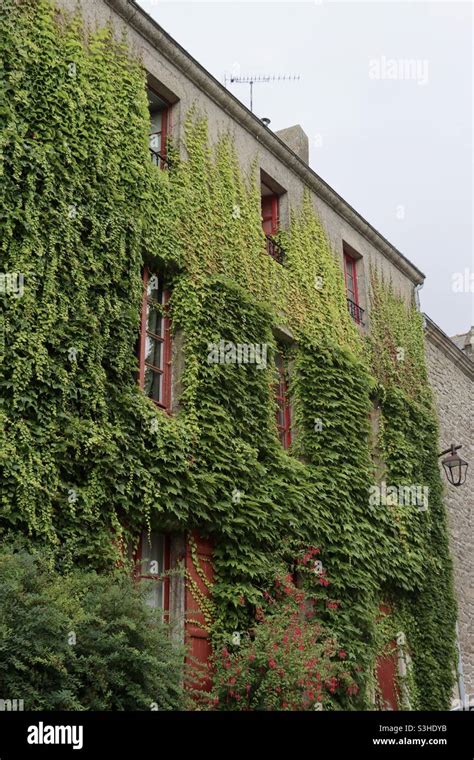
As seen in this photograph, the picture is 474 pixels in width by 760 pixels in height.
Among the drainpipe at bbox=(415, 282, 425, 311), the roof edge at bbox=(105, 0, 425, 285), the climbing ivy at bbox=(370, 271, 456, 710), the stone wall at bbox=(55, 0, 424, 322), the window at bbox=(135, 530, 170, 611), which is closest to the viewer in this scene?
the window at bbox=(135, 530, 170, 611)

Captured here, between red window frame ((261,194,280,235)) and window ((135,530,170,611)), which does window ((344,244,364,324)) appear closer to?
red window frame ((261,194,280,235))

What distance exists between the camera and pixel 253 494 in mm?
10555

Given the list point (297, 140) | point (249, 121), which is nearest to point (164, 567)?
point (249, 121)

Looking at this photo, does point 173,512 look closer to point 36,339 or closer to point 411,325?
point 36,339

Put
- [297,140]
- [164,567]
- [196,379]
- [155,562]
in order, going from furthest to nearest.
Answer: [297,140]
[196,379]
[164,567]
[155,562]

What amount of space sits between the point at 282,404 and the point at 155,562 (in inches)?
149

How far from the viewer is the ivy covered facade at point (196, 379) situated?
8516 millimetres

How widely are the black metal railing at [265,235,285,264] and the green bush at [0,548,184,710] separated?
22.2 ft

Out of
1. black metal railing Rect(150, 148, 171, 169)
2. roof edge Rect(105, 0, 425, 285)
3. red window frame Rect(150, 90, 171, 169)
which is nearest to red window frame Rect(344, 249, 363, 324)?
roof edge Rect(105, 0, 425, 285)

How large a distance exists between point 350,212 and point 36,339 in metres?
8.72

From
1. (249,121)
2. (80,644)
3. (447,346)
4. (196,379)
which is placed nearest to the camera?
(80,644)

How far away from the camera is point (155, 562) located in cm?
950

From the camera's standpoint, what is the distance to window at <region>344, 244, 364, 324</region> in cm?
1513

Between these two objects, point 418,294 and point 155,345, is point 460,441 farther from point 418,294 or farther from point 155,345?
point 155,345
